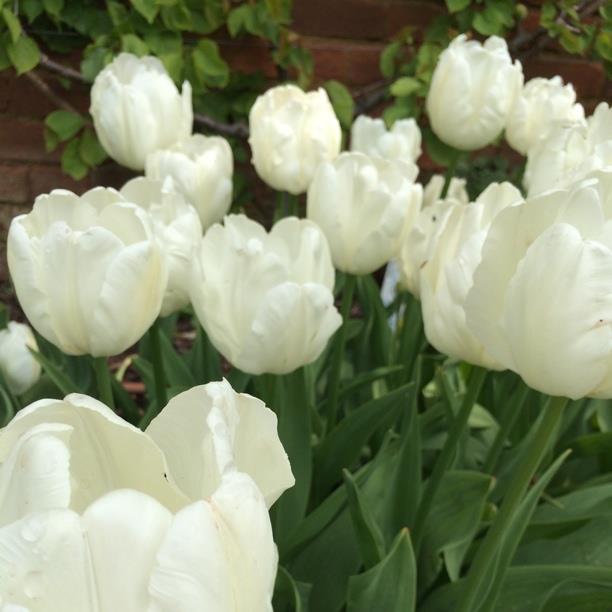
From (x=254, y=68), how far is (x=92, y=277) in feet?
5.51

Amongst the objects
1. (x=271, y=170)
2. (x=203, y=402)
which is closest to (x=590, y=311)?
(x=203, y=402)

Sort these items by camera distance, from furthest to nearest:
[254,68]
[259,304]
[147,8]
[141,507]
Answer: [254,68] → [147,8] → [259,304] → [141,507]

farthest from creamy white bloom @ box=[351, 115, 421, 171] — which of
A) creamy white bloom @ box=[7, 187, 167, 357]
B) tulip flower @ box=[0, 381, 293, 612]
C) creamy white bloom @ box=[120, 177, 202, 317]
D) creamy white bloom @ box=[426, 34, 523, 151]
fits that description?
tulip flower @ box=[0, 381, 293, 612]

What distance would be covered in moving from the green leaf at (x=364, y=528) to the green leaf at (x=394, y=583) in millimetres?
56

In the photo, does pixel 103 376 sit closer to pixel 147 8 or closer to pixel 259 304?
pixel 259 304

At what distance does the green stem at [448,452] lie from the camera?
2.34ft

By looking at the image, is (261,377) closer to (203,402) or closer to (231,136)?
(203,402)

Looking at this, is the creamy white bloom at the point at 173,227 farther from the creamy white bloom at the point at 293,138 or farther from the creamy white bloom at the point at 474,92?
the creamy white bloom at the point at 474,92

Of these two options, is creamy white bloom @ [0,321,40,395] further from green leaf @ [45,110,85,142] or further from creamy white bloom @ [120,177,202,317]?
green leaf @ [45,110,85,142]

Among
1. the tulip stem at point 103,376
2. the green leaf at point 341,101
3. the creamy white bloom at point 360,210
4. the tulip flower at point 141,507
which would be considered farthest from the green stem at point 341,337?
the green leaf at point 341,101

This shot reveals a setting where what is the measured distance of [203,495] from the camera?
0.37m

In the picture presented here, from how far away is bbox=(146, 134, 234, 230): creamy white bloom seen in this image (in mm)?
1013

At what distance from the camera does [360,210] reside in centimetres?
90

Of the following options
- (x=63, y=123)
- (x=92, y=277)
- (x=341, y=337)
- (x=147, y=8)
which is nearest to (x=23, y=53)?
(x=63, y=123)
